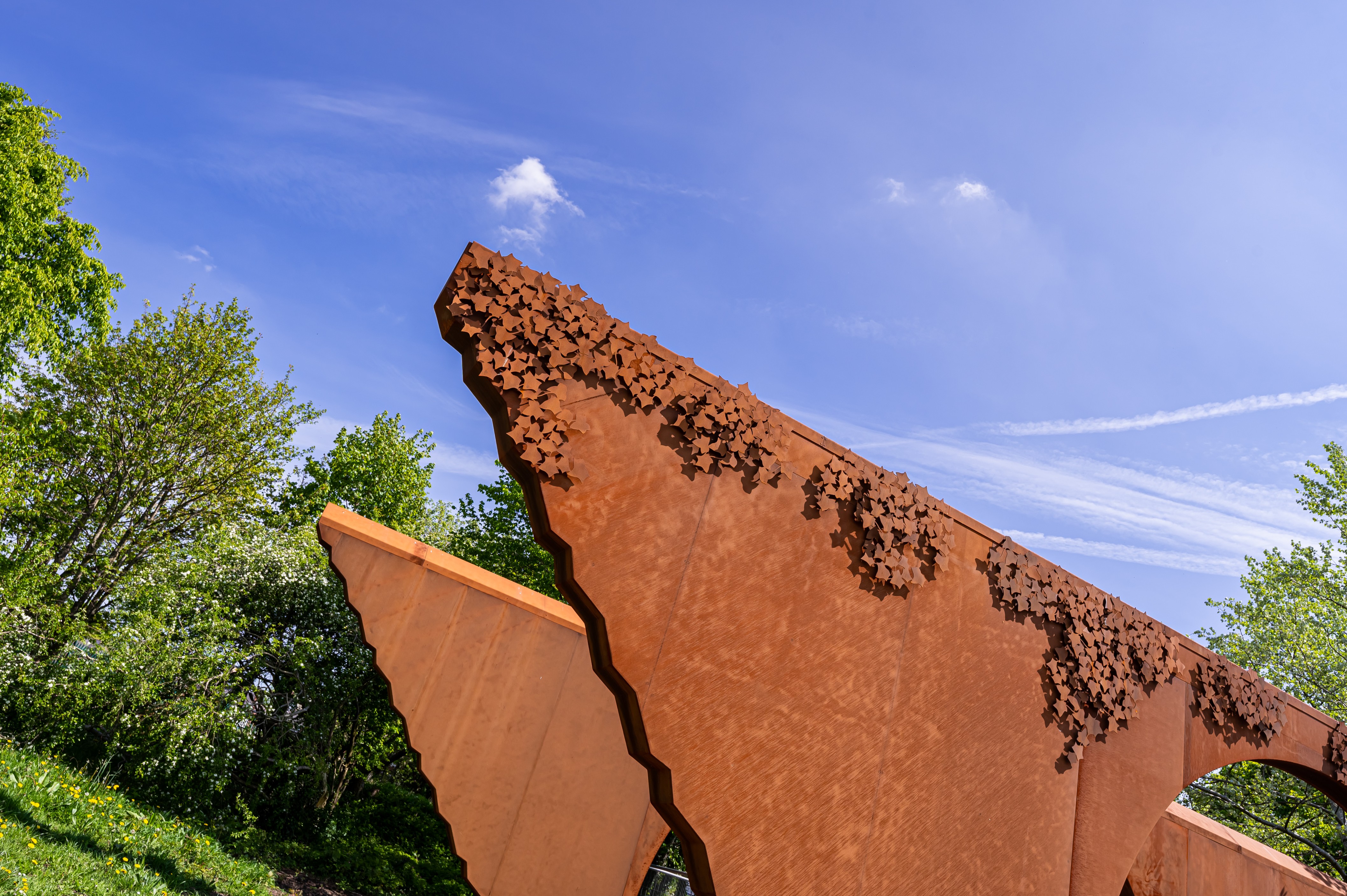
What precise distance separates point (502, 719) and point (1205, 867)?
607cm

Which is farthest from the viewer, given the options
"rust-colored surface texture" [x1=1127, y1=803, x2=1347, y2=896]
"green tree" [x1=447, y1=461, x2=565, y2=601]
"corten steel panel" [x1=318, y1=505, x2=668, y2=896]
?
"green tree" [x1=447, y1=461, x2=565, y2=601]

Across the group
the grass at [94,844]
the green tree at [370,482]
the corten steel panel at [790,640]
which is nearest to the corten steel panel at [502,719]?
the grass at [94,844]

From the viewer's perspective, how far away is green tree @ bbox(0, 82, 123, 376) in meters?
13.2

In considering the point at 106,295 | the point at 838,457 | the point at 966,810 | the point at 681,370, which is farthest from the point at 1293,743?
the point at 106,295

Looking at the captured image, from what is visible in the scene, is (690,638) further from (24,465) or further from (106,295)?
(106,295)

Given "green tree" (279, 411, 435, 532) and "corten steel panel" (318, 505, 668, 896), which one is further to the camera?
"green tree" (279, 411, 435, 532)

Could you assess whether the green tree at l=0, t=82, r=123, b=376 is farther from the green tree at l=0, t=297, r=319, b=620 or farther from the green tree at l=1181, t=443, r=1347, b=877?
the green tree at l=1181, t=443, r=1347, b=877

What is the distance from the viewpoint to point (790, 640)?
349 cm

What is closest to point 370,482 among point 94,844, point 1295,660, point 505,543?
point 505,543

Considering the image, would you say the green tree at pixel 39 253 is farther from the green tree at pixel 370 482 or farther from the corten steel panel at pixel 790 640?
the corten steel panel at pixel 790 640

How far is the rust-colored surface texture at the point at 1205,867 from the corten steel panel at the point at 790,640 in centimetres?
202

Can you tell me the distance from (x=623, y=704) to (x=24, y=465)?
17.2m

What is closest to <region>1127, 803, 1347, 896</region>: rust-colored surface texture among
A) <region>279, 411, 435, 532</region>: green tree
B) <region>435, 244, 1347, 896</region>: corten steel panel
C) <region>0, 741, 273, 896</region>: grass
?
<region>435, 244, 1347, 896</region>: corten steel panel

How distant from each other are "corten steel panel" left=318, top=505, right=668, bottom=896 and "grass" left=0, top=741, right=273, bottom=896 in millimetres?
2652
